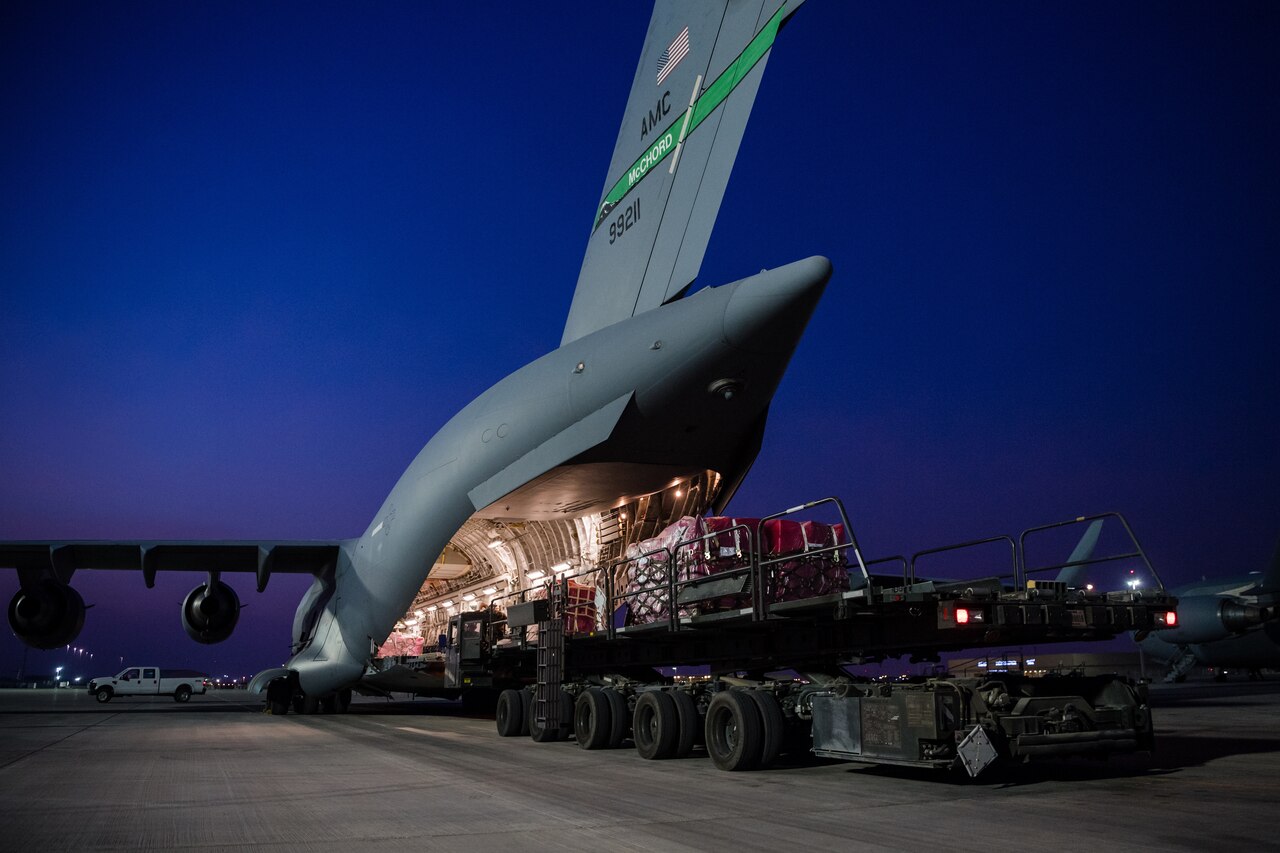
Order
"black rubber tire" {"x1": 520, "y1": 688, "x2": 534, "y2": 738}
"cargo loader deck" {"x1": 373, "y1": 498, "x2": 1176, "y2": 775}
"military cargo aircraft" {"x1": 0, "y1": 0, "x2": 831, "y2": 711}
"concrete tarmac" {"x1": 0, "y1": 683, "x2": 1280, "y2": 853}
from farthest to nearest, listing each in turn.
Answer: "black rubber tire" {"x1": 520, "y1": 688, "x2": 534, "y2": 738}
"military cargo aircraft" {"x1": 0, "y1": 0, "x2": 831, "y2": 711}
"cargo loader deck" {"x1": 373, "y1": 498, "x2": 1176, "y2": 775}
"concrete tarmac" {"x1": 0, "y1": 683, "x2": 1280, "y2": 853}

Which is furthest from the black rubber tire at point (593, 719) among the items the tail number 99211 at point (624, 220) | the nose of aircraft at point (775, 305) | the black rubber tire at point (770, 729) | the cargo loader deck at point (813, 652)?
the tail number 99211 at point (624, 220)

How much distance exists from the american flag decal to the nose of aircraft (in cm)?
517

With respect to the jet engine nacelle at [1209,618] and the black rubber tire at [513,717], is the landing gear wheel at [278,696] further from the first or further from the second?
the jet engine nacelle at [1209,618]

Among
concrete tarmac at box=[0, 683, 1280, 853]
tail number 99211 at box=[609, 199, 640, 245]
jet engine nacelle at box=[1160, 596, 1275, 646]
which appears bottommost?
concrete tarmac at box=[0, 683, 1280, 853]

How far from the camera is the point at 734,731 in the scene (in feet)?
32.3

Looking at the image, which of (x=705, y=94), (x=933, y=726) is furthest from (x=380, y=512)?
(x=933, y=726)

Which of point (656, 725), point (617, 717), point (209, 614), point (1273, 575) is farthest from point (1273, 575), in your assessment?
point (209, 614)

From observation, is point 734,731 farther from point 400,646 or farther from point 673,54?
point 400,646

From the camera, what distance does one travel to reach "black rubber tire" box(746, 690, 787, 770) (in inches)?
383

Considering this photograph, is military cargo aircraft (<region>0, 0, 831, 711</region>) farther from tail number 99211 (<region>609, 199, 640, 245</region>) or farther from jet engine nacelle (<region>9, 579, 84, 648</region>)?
jet engine nacelle (<region>9, 579, 84, 648</region>)

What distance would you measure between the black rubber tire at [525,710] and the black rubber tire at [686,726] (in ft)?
13.8

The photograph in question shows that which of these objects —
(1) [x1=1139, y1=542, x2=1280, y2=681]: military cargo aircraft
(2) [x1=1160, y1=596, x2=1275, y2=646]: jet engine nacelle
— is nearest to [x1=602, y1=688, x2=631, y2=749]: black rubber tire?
(1) [x1=1139, y1=542, x2=1280, y2=681]: military cargo aircraft

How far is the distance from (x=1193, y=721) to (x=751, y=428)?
8.95 meters

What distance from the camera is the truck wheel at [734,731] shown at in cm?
966
